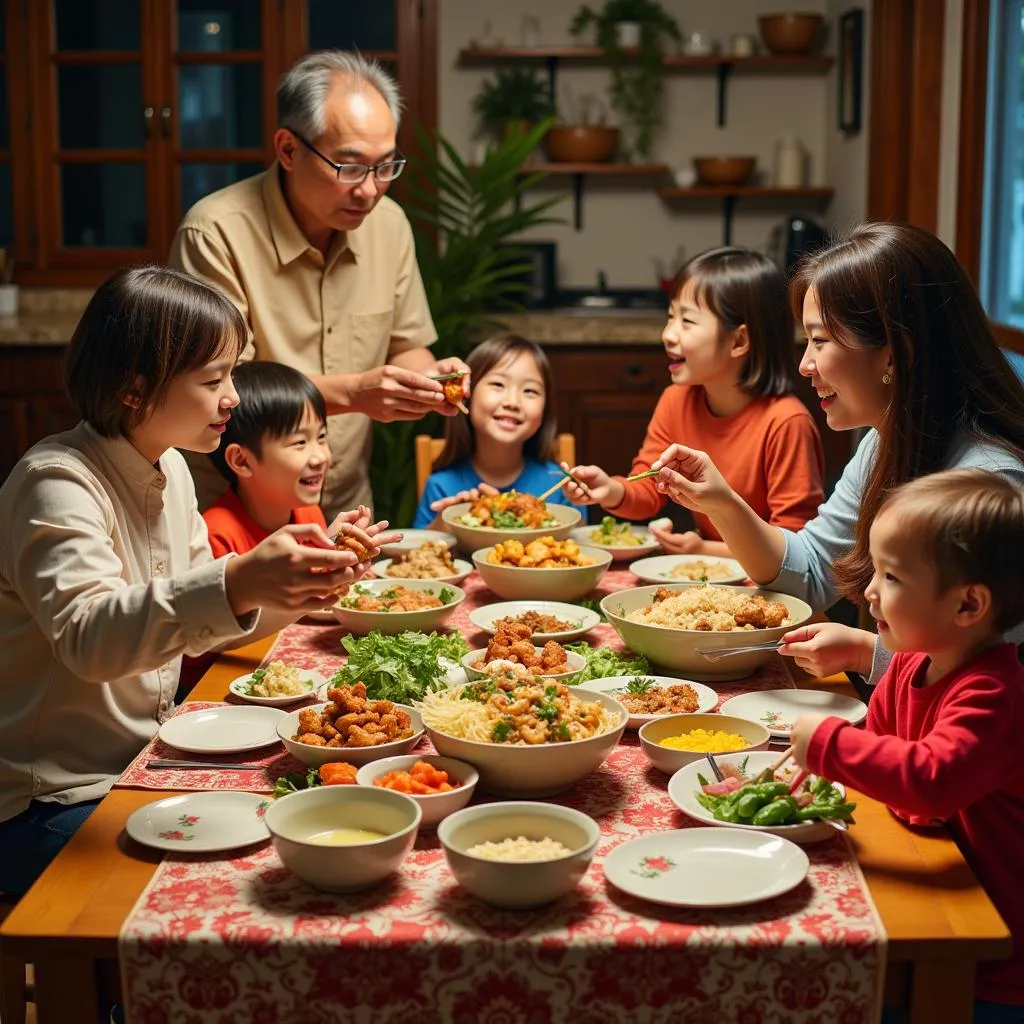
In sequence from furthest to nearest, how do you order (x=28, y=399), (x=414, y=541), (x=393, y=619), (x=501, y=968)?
(x=28, y=399)
(x=414, y=541)
(x=393, y=619)
(x=501, y=968)

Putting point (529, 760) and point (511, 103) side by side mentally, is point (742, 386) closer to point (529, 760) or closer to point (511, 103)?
point (529, 760)

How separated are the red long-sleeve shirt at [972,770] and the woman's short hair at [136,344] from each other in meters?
1.03

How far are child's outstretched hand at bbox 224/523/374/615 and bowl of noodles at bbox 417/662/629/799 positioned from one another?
0.20 m

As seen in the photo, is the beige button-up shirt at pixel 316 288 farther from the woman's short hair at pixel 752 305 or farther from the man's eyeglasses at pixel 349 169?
the woman's short hair at pixel 752 305

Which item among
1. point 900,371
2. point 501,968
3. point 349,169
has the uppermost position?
point 349,169

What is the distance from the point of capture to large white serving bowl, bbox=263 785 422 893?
1.29 metres

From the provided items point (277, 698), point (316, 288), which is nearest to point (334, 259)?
point (316, 288)

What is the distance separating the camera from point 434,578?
2453 mm

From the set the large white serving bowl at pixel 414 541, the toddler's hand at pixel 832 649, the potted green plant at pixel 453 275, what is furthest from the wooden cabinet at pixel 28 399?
the toddler's hand at pixel 832 649

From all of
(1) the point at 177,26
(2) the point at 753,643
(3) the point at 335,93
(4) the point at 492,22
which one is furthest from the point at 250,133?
(2) the point at 753,643

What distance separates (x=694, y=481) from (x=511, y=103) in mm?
3687

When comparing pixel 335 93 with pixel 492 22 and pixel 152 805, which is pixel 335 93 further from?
pixel 492 22

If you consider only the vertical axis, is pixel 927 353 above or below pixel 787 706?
above

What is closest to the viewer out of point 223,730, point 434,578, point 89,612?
point 89,612
